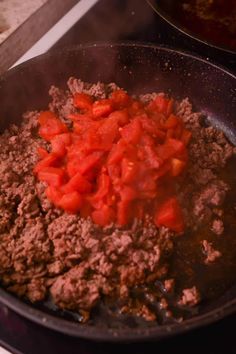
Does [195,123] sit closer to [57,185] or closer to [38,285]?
[57,185]

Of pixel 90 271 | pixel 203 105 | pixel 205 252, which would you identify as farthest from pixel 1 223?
pixel 203 105

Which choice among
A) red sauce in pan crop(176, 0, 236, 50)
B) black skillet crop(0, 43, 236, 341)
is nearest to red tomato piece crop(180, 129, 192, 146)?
black skillet crop(0, 43, 236, 341)

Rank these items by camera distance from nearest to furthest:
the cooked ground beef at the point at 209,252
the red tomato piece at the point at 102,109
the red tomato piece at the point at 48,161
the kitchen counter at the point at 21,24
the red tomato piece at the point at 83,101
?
the cooked ground beef at the point at 209,252, the red tomato piece at the point at 48,161, the red tomato piece at the point at 102,109, the red tomato piece at the point at 83,101, the kitchen counter at the point at 21,24

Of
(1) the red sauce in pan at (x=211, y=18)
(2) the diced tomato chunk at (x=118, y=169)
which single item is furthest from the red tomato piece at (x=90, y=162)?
(1) the red sauce in pan at (x=211, y=18)

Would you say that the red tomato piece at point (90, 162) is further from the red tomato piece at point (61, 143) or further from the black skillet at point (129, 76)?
the black skillet at point (129, 76)

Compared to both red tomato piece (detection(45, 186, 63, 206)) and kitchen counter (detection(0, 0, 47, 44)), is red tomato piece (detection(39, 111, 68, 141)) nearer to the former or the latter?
red tomato piece (detection(45, 186, 63, 206))

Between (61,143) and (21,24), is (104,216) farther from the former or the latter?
(21,24)

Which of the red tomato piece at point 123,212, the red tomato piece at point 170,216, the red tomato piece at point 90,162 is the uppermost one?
the red tomato piece at point 90,162
